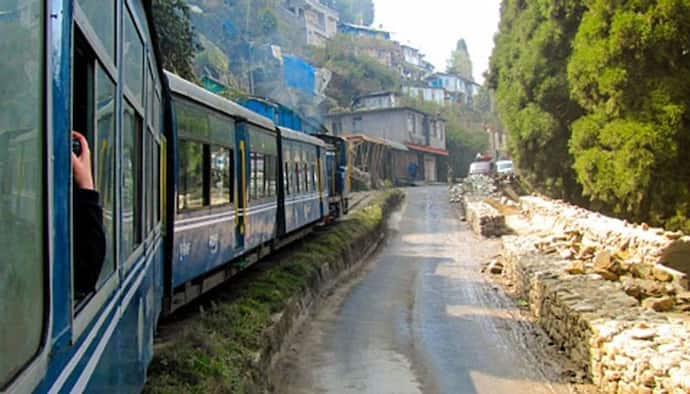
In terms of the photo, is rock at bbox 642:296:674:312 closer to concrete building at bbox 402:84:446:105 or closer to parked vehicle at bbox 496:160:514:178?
parked vehicle at bbox 496:160:514:178

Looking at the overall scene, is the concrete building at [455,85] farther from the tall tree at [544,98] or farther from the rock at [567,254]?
the rock at [567,254]

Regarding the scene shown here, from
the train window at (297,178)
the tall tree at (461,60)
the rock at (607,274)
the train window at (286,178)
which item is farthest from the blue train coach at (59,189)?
the tall tree at (461,60)

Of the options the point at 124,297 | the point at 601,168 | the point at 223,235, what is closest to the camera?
the point at 124,297

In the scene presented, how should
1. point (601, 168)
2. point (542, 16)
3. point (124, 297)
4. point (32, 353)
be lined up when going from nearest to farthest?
point (32, 353) → point (124, 297) → point (601, 168) → point (542, 16)

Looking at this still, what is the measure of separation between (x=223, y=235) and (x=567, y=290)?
17.0ft

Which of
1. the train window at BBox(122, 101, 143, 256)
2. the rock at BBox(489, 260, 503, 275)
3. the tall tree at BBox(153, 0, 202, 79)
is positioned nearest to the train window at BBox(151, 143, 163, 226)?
the train window at BBox(122, 101, 143, 256)

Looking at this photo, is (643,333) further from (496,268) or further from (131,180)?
(496,268)

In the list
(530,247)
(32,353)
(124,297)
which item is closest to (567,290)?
(530,247)

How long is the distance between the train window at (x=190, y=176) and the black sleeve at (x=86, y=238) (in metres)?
5.60

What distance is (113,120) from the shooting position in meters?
3.30

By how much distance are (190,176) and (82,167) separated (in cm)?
633

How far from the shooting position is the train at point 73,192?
1.68 meters

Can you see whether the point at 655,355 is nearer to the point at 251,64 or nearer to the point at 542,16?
the point at 542,16

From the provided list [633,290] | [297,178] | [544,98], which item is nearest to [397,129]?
[544,98]
